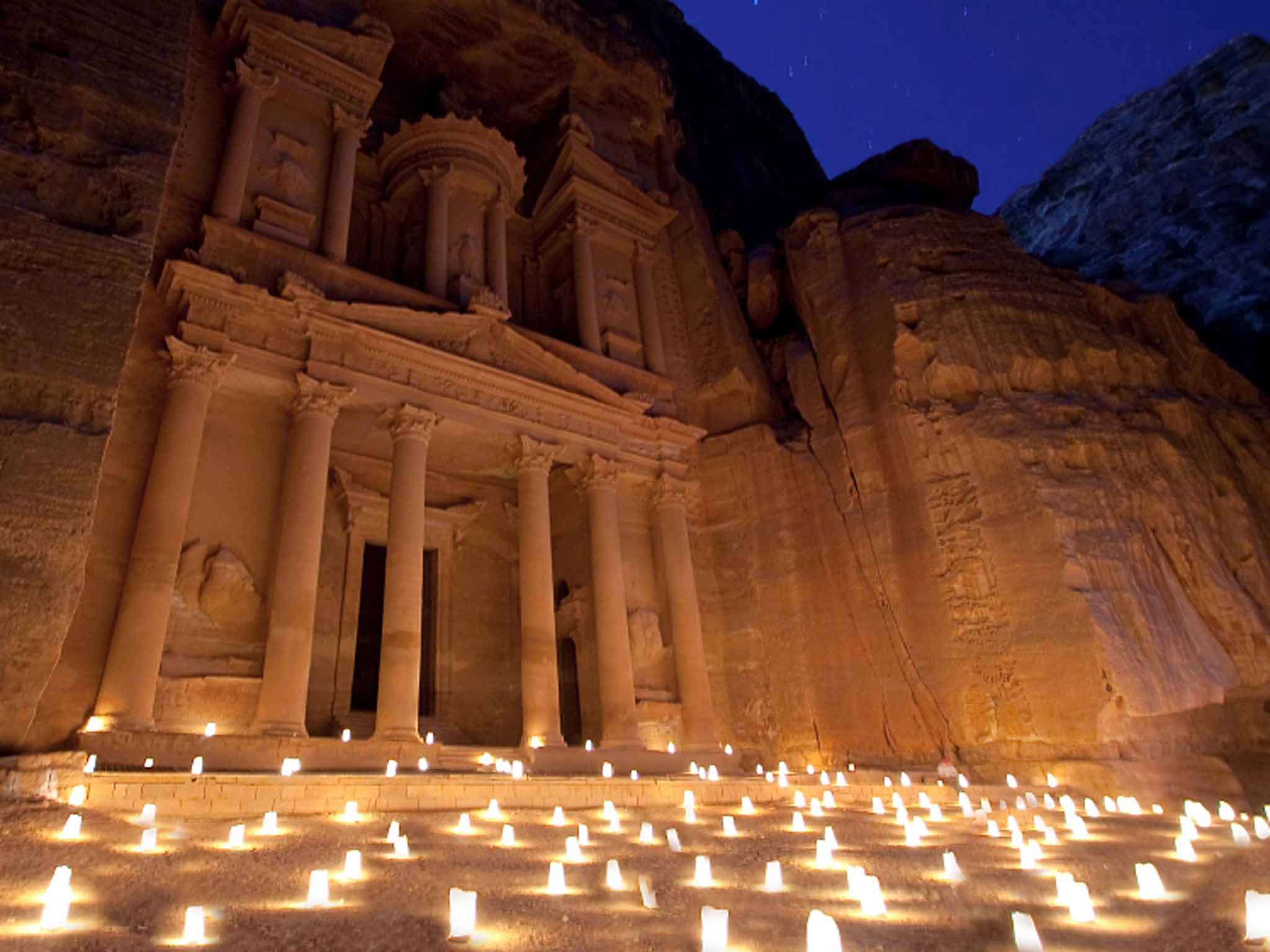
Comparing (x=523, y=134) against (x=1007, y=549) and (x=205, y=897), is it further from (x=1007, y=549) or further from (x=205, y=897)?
(x=205, y=897)

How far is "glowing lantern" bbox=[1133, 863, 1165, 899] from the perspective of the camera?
575 cm

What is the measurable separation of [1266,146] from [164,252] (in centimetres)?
2948

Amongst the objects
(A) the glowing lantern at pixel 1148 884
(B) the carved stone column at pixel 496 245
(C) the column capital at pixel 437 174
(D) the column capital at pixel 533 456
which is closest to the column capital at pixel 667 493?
(D) the column capital at pixel 533 456

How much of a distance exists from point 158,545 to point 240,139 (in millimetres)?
8578

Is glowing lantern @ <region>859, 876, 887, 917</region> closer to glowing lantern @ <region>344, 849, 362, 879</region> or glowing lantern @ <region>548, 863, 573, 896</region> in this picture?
glowing lantern @ <region>548, 863, 573, 896</region>

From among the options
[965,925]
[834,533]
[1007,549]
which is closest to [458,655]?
[834,533]

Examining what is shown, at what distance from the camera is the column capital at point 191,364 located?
12.8m

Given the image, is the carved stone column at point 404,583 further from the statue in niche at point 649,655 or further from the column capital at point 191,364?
the statue in niche at point 649,655

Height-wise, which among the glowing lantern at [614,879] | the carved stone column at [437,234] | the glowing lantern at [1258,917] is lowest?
the glowing lantern at [1258,917]

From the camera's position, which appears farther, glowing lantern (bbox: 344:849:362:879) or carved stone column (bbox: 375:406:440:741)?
carved stone column (bbox: 375:406:440:741)

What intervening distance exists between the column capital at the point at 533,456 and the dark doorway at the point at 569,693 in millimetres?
4176

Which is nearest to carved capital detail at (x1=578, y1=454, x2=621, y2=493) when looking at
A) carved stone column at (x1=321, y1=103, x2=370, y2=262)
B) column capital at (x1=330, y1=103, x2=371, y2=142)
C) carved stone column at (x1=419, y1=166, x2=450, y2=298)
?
carved stone column at (x1=419, y1=166, x2=450, y2=298)

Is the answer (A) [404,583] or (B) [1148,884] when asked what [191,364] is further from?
(B) [1148,884]

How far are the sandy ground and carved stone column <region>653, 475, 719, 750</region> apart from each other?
9.01 m
